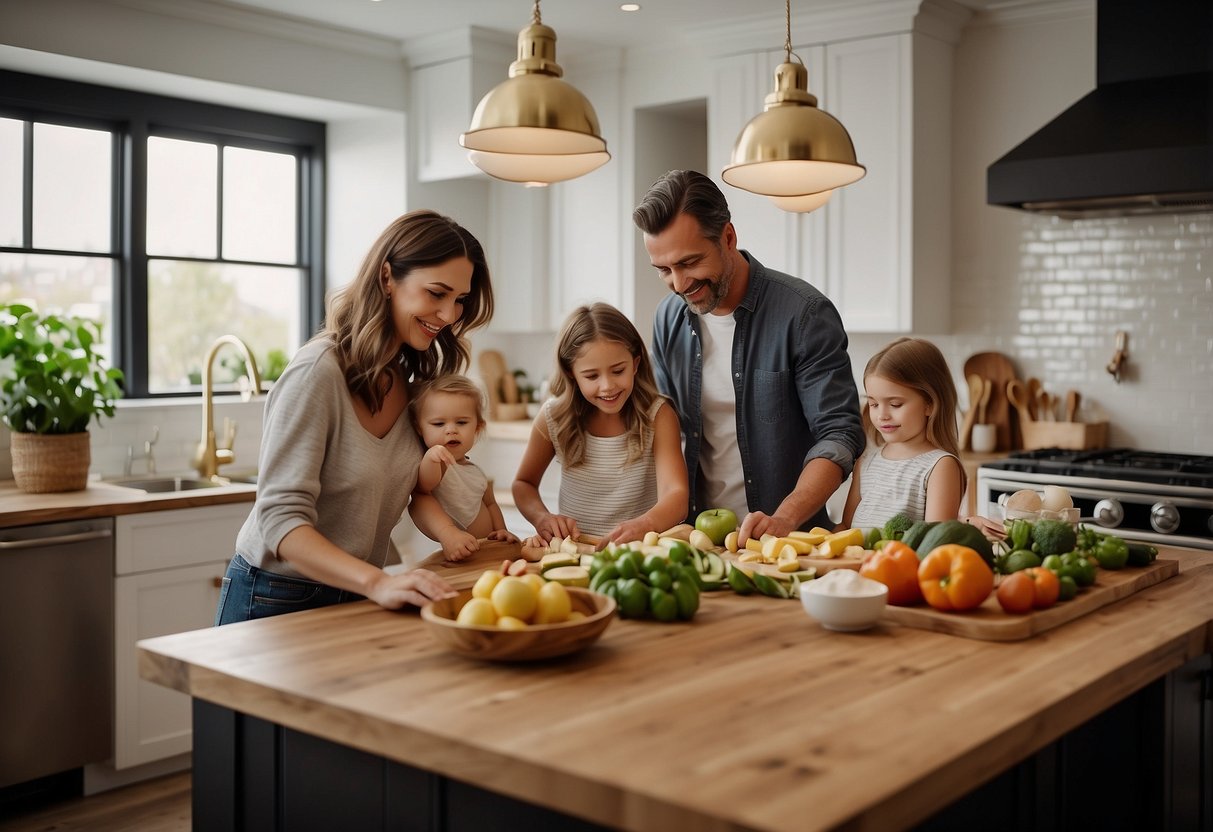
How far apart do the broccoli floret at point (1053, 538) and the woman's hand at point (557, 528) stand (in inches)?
37.3

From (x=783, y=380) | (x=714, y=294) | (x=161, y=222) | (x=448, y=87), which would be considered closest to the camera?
(x=714, y=294)

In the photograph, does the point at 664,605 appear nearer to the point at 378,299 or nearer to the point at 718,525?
the point at 718,525

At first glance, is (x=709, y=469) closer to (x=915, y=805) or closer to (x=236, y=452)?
(x=915, y=805)

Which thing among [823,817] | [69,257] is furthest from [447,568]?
[69,257]

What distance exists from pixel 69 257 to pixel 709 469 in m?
2.95

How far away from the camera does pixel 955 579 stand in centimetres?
186

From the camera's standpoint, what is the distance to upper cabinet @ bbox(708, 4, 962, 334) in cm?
450

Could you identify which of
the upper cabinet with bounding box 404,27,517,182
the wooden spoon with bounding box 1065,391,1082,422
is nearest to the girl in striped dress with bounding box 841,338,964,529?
the wooden spoon with bounding box 1065,391,1082,422

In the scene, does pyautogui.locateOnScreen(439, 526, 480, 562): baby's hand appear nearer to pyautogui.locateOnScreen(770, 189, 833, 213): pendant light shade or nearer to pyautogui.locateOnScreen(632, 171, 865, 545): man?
pyautogui.locateOnScreen(632, 171, 865, 545): man

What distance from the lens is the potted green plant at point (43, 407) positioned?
3.80m

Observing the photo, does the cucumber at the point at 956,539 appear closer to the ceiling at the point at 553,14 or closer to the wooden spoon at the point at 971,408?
Result: the wooden spoon at the point at 971,408

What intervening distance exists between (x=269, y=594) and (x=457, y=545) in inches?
16.2

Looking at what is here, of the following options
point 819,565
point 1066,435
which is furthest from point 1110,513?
point 819,565

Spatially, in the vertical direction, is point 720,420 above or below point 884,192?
below
